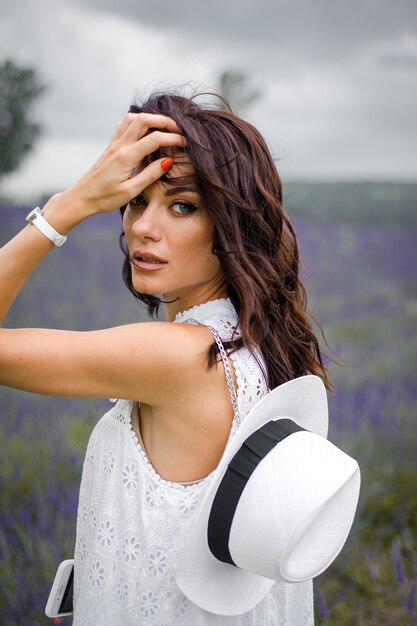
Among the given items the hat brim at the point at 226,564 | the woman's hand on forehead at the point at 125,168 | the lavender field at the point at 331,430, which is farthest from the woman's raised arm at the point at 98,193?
the lavender field at the point at 331,430

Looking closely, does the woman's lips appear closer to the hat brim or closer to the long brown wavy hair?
the long brown wavy hair

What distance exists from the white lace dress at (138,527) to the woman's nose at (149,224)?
23 cm

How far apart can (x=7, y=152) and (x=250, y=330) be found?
Result: 4.84m

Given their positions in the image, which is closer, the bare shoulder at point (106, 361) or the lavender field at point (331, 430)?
the bare shoulder at point (106, 361)

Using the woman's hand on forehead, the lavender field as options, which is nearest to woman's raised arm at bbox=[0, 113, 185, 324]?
the woman's hand on forehead

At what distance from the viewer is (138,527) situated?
4.99 feet

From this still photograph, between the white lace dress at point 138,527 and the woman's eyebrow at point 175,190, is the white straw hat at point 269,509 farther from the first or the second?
the woman's eyebrow at point 175,190

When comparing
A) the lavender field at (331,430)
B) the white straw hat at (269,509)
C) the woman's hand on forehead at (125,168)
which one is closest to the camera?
the white straw hat at (269,509)

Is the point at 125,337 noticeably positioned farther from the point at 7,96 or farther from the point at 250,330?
the point at 7,96

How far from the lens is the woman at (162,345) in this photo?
138 cm

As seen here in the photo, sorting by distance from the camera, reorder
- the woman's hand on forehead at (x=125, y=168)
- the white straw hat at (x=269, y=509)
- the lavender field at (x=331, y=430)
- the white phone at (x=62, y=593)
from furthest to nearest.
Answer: the lavender field at (x=331, y=430)
the white phone at (x=62, y=593)
the woman's hand on forehead at (x=125, y=168)
the white straw hat at (x=269, y=509)

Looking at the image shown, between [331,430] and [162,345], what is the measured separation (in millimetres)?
2911

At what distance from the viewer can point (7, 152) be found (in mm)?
5859

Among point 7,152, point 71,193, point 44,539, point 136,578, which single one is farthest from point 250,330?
point 7,152
